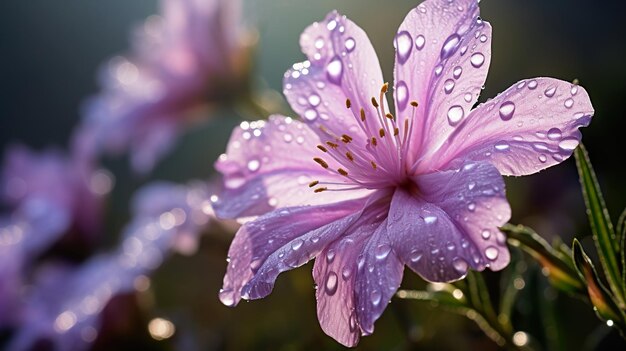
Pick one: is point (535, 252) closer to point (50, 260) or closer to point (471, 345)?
point (471, 345)

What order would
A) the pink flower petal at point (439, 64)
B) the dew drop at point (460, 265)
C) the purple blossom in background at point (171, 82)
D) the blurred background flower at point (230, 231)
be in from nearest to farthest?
1. the dew drop at point (460, 265)
2. the pink flower petal at point (439, 64)
3. the blurred background flower at point (230, 231)
4. the purple blossom in background at point (171, 82)

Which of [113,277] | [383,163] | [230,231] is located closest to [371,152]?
[383,163]

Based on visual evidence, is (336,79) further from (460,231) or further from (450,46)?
(460,231)

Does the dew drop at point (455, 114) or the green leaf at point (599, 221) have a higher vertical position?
the dew drop at point (455, 114)

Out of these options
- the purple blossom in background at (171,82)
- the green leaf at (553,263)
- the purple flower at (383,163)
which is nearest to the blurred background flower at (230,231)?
the purple blossom in background at (171,82)

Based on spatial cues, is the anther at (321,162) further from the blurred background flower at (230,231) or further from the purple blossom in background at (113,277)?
the purple blossom in background at (113,277)

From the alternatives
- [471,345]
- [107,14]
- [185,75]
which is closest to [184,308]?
[185,75]

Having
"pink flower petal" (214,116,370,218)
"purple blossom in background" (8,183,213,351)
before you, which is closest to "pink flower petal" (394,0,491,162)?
"pink flower petal" (214,116,370,218)
